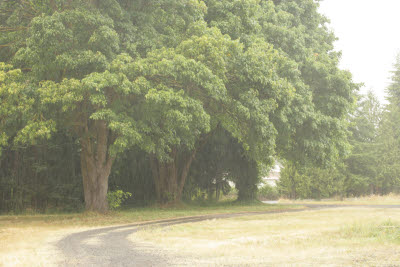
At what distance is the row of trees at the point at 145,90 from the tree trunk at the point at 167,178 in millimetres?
66

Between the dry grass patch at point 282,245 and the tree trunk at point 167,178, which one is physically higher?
the tree trunk at point 167,178

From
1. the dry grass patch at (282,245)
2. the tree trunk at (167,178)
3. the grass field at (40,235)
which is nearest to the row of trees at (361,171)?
the tree trunk at (167,178)

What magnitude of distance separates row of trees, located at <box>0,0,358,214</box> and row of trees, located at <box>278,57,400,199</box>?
13.8 metres

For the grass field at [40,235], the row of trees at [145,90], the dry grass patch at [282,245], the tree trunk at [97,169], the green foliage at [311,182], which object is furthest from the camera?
the green foliage at [311,182]

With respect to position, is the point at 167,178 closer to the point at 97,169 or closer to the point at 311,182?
the point at 97,169

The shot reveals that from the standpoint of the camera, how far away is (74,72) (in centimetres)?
1648

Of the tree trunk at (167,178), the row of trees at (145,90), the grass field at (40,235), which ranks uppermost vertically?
the row of trees at (145,90)

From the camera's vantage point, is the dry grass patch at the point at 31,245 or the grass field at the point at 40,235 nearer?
the dry grass patch at the point at 31,245

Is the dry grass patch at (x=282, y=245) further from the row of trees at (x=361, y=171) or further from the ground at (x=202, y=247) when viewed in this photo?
the row of trees at (x=361, y=171)

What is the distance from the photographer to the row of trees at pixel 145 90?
1514 centimetres

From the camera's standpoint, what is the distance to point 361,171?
39781mm

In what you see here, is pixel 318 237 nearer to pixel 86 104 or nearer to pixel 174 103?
pixel 174 103

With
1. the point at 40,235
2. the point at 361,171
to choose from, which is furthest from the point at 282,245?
the point at 361,171

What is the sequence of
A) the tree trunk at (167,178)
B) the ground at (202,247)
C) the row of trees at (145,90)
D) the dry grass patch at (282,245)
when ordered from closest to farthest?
the dry grass patch at (282,245) < the ground at (202,247) < the row of trees at (145,90) < the tree trunk at (167,178)
